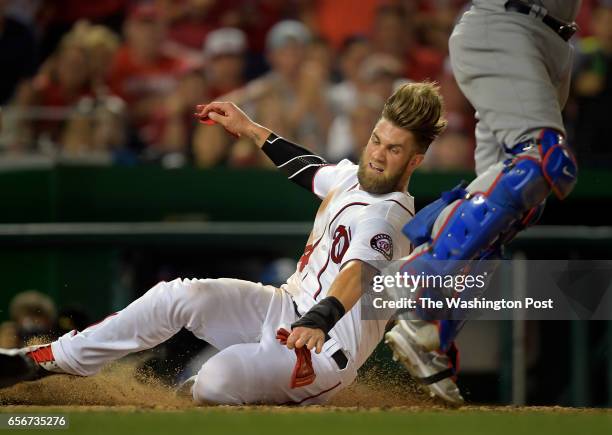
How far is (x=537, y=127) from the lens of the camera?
4418 millimetres

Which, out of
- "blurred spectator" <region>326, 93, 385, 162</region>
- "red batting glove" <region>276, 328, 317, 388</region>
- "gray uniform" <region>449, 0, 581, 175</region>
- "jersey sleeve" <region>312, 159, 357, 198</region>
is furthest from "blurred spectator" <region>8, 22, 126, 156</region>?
"red batting glove" <region>276, 328, 317, 388</region>

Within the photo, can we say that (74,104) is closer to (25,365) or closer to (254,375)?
(25,365)

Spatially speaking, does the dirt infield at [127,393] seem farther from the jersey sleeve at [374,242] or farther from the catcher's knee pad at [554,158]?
the catcher's knee pad at [554,158]

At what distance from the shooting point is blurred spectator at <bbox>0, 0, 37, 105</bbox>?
9.30 metres

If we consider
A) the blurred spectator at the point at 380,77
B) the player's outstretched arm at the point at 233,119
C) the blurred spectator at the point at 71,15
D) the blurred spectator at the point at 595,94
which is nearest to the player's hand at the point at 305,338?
the player's outstretched arm at the point at 233,119

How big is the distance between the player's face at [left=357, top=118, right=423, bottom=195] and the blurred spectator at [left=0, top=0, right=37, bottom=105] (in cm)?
521

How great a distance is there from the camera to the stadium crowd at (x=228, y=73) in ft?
27.7

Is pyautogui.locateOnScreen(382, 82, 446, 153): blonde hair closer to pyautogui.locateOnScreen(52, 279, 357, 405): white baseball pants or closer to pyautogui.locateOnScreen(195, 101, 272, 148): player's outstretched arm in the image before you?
pyautogui.locateOnScreen(195, 101, 272, 148): player's outstretched arm

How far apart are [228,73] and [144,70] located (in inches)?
32.7

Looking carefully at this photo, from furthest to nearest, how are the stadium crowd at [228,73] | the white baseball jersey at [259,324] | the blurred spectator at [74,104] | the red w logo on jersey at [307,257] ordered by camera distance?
the blurred spectator at [74,104] → the stadium crowd at [228,73] → the red w logo on jersey at [307,257] → the white baseball jersey at [259,324]

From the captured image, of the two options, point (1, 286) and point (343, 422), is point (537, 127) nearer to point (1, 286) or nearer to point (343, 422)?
point (343, 422)

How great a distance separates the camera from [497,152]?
4809mm

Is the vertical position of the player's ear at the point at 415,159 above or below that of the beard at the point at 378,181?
above

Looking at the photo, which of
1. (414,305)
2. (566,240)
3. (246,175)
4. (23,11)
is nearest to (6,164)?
(246,175)
